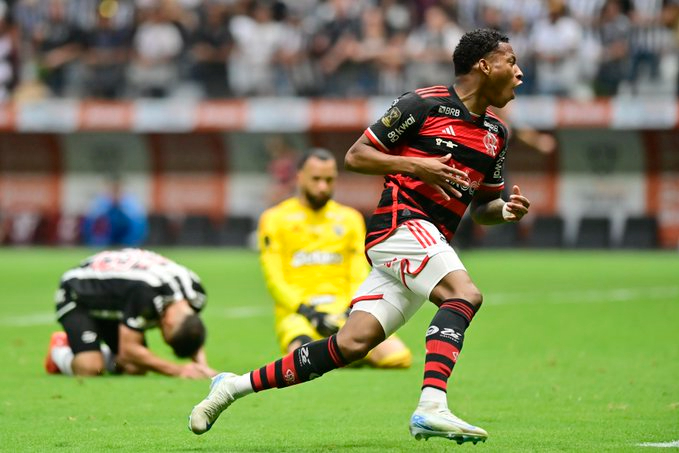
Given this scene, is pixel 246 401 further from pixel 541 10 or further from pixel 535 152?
pixel 535 152

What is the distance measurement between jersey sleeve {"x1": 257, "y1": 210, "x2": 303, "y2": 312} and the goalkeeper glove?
0.31ft

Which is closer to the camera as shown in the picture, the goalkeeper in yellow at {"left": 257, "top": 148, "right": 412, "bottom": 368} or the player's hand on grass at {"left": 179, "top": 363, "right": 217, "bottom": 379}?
the player's hand on grass at {"left": 179, "top": 363, "right": 217, "bottom": 379}

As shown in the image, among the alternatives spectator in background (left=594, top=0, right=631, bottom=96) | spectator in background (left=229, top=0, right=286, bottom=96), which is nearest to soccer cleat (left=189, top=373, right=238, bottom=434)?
spectator in background (left=594, top=0, right=631, bottom=96)

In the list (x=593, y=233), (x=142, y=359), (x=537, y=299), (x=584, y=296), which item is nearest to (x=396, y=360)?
(x=142, y=359)

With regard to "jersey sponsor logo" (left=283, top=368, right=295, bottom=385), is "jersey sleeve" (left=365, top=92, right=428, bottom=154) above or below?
above

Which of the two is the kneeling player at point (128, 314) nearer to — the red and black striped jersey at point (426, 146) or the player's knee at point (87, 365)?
the player's knee at point (87, 365)

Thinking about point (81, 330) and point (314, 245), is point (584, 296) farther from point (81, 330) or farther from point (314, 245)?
point (81, 330)

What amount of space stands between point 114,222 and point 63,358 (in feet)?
60.4

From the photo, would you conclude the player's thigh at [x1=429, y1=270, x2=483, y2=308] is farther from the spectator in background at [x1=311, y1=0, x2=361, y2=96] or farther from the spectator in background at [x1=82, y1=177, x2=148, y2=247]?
the spectator in background at [x1=311, y1=0, x2=361, y2=96]

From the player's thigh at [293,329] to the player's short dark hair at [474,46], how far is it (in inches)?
160

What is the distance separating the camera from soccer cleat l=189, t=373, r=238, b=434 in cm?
642

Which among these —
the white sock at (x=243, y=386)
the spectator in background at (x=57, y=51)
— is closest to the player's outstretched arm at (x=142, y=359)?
the white sock at (x=243, y=386)

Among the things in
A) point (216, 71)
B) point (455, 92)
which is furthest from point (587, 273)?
point (455, 92)

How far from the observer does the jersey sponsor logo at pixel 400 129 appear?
652 centimetres
